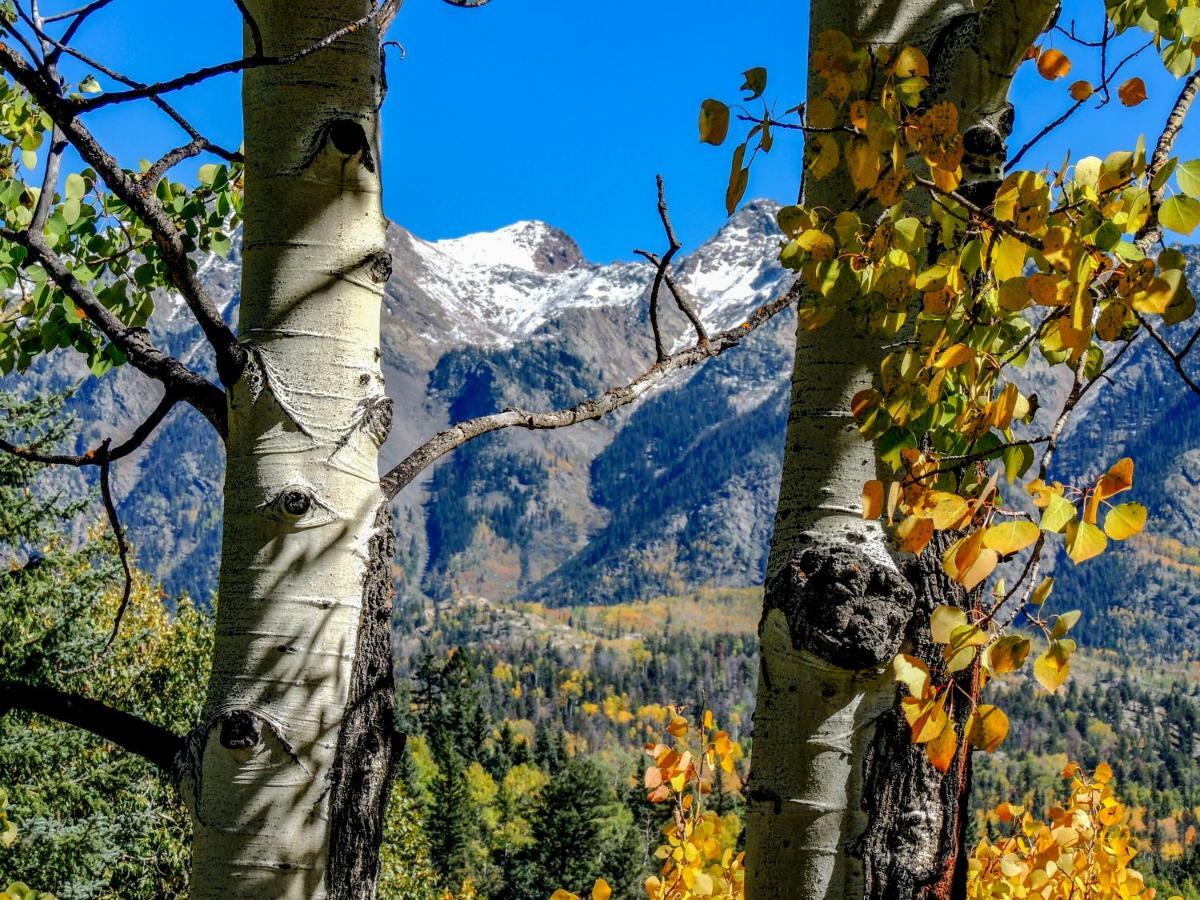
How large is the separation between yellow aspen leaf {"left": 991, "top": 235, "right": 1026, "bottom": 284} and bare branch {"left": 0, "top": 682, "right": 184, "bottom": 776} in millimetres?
1444

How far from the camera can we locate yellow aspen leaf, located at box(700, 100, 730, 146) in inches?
60.3

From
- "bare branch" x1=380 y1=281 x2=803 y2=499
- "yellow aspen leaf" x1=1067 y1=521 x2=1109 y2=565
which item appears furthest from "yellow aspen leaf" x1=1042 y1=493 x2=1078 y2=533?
"bare branch" x1=380 y1=281 x2=803 y2=499

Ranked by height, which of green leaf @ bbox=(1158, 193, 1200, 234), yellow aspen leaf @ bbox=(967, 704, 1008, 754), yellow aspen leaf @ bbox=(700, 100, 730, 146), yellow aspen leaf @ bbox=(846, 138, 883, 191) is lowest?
yellow aspen leaf @ bbox=(967, 704, 1008, 754)

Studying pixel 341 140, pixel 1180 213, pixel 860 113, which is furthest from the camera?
pixel 341 140

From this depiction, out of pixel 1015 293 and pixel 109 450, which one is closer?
pixel 1015 293

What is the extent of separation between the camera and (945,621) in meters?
1.26

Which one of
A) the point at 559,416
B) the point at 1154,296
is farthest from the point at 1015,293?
the point at 559,416

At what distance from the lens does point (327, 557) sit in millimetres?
1657

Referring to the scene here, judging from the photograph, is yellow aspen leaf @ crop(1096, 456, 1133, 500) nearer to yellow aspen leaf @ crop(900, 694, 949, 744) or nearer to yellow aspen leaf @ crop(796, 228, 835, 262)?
yellow aspen leaf @ crop(900, 694, 949, 744)

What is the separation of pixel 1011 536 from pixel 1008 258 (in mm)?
389

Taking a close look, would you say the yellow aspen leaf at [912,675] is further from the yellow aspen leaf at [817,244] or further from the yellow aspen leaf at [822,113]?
the yellow aspen leaf at [822,113]

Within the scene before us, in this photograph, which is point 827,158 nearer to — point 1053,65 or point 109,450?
point 1053,65

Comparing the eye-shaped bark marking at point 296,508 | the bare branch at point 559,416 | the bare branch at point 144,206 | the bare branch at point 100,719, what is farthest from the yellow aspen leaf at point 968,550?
the bare branch at point 100,719

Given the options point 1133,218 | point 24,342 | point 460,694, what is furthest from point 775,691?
point 460,694
